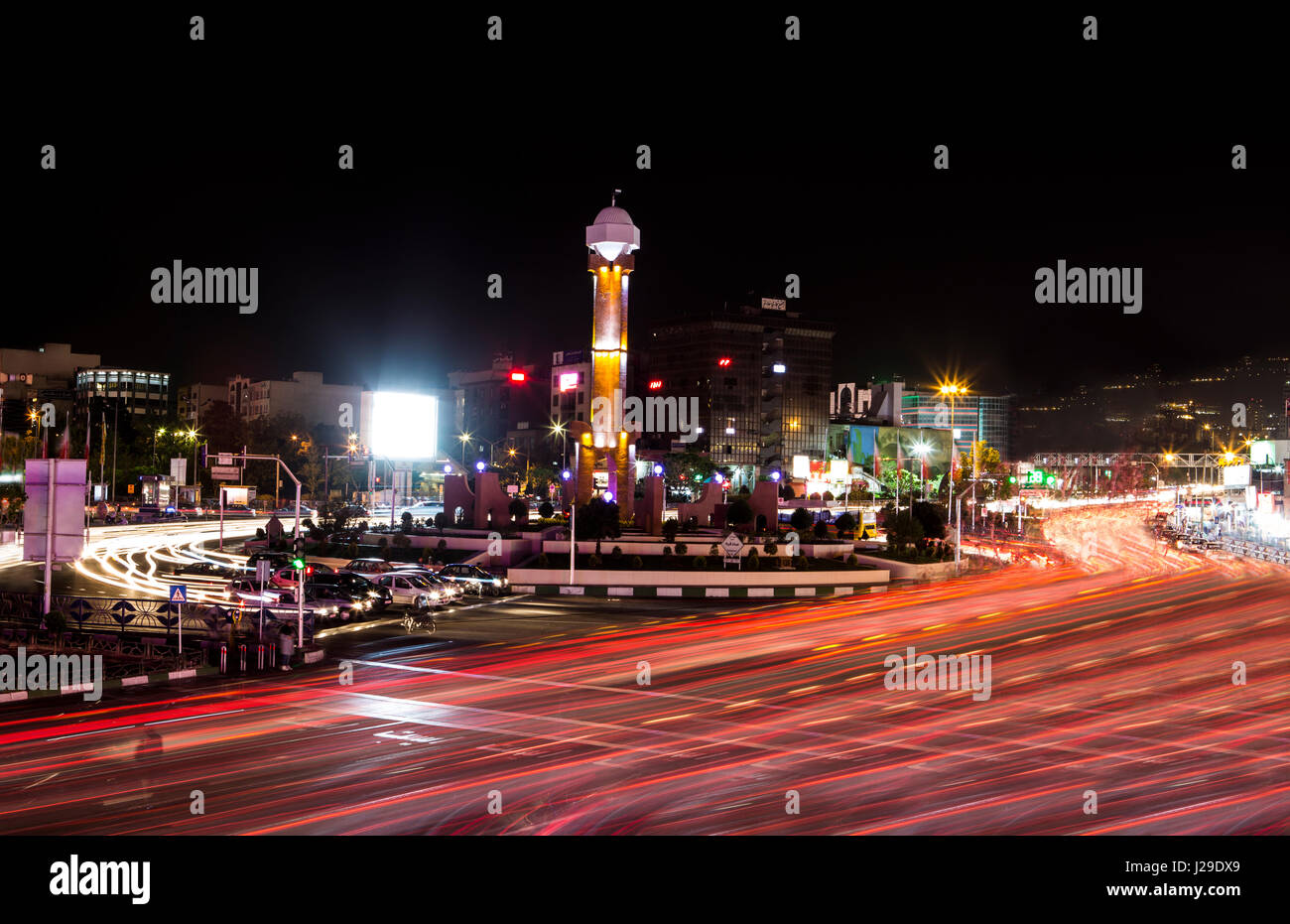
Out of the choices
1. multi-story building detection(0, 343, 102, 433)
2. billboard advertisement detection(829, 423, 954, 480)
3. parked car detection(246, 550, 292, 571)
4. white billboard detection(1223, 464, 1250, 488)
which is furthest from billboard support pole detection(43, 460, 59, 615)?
billboard advertisement detection(829, 423, 954, 480)

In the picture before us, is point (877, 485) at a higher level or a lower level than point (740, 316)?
lower

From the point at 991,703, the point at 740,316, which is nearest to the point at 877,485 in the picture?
the point at 740,316

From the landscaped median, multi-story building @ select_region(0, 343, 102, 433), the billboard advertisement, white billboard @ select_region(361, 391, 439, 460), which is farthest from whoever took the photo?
the billboard advertisement

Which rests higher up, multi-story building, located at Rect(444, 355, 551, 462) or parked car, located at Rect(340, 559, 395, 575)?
multi-story building, located at Rect(444, 355, 551, 462)

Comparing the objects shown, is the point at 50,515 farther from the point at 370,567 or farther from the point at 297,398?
the point at 297,398

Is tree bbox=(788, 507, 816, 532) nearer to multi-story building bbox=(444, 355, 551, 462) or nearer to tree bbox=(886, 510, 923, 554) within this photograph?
tree bbox=(886, 510, 923, 554)

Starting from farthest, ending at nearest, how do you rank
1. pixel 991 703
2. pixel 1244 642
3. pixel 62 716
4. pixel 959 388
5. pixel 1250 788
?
pixel 959 388 < pixel 1244 642 < pixel 991 703 < pixel 62 716 < pixel 1250 788

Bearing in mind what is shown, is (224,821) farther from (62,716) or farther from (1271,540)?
(1271,540)
